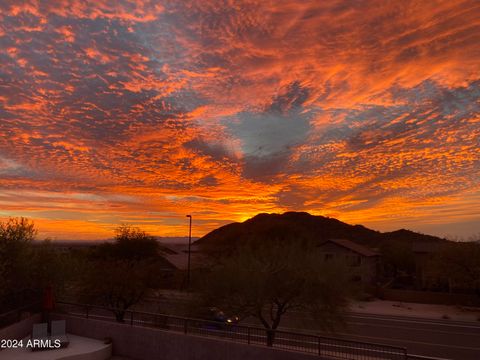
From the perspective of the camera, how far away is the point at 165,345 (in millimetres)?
16688

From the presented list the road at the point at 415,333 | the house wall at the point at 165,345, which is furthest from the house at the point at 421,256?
the house wall at the point at 165,345

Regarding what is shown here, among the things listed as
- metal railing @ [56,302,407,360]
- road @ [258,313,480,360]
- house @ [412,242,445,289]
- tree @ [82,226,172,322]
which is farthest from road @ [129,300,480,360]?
house @ [412,242,445,289]

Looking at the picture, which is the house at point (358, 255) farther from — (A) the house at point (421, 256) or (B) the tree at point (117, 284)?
(B) the tree at point (117, 284)

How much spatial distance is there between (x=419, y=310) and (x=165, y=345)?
27.9m

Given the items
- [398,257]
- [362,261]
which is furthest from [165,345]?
[398,257]

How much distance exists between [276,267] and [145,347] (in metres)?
8.30

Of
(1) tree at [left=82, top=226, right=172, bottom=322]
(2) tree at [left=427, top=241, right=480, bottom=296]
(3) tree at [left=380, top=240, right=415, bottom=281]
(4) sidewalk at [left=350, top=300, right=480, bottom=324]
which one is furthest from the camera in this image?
(3) tree at [left=380, top=240, right=415, bottom=281]

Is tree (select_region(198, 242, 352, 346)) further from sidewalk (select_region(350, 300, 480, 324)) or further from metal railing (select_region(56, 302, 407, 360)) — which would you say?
sidewalk (select_region(350, 300, 480, 324))

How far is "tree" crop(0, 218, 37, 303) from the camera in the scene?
73.2 feet

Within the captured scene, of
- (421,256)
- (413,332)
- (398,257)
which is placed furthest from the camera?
(398,257)

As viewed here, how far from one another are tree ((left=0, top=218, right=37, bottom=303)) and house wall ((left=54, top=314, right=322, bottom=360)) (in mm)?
5481

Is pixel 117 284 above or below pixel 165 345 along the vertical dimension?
above

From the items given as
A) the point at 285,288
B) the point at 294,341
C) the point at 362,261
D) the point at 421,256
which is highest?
the point at 421,256

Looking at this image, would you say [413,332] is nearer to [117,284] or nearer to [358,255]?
[117,284]
